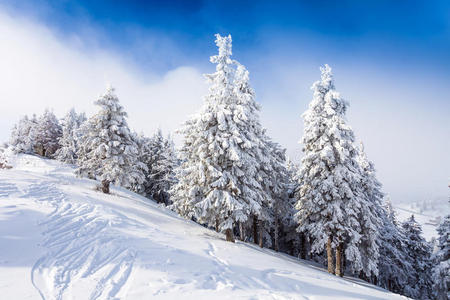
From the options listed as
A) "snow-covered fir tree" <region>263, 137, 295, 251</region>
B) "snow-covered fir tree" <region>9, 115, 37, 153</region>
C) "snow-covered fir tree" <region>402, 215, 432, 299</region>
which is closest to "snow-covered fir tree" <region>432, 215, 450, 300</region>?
"snow-covered fir tree" <region>402, 215, 432, 299</region>

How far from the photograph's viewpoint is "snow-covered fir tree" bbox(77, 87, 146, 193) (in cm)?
2147

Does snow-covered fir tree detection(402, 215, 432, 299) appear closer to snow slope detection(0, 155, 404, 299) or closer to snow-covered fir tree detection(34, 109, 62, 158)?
snow slope detection(0, 155, 404, 299)

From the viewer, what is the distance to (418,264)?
31266 mm

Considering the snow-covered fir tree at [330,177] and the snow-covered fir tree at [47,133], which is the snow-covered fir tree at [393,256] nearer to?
the snow-covered fir tree at [330,177]

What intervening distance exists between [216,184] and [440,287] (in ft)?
65.6

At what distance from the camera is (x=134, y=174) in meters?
22.5

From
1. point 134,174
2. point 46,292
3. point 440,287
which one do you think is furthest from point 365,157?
point 46,292

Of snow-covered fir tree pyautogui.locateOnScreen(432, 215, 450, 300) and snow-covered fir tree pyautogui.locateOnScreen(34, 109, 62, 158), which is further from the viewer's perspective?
snow-covered fir tree pyautogui.locateOnScreen(34, 109, 62, 158)

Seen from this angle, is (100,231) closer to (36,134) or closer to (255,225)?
(255,225)

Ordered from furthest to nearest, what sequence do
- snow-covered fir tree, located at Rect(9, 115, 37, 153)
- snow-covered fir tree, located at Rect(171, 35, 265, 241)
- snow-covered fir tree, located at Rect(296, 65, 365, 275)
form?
snow-covered fir tree, located at Rect(9, 115, 37, 153)
snow-covered fir tree, located at Rect(296, 65, 365, 275)
snow-covered fir tree, located at Rect(171, 35, 265, 241)

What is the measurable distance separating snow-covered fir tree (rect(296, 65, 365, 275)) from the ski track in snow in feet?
43.4

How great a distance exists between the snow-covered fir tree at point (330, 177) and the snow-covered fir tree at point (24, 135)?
2308 inches

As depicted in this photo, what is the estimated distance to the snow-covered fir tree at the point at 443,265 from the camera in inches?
745

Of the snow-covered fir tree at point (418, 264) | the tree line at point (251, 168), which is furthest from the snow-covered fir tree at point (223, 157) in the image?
the snow-covered fir tree at point (418, 264)
